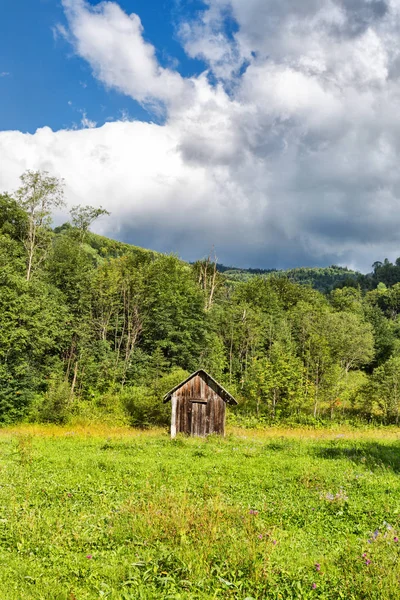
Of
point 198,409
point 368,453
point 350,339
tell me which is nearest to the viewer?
point 368,453

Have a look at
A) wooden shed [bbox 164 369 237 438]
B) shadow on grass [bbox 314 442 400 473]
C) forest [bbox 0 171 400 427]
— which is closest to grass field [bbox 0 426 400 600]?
shadow on grass [bbox 314 442 400 473]

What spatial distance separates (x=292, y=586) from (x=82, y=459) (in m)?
12.4

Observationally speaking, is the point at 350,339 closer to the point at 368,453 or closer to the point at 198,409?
the point at 198,409

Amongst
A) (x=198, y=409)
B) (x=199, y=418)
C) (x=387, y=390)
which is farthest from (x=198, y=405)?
(x=387, y=390)

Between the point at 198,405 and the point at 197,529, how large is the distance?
20.2m

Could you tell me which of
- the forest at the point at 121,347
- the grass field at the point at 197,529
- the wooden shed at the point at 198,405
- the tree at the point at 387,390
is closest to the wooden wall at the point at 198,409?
the wooden shed at the point at 198,405

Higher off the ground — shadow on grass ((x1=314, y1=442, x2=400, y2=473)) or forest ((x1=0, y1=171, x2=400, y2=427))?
forest ((x1=0, y1=171, x2=400, y2=427))

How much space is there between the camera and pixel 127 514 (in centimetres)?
916

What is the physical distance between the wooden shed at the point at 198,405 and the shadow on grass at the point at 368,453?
29.0 feet

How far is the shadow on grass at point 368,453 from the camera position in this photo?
16.2 metres

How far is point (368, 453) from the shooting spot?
18.7 m

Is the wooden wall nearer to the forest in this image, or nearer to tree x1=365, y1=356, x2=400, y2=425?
the forest

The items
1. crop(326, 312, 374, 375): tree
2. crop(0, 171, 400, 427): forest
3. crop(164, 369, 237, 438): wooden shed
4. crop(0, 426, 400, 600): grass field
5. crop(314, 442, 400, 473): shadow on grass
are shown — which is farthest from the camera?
crop(326, 312, 374, 375): tree

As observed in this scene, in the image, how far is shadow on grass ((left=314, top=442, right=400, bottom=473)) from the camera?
53.1 feet
